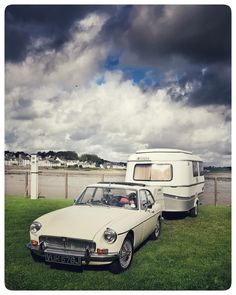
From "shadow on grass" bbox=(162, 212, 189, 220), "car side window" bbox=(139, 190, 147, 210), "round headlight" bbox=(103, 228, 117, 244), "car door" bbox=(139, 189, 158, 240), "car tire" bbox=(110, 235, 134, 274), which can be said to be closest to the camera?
"round headlight" bbox=(103, 228, 117, 244)

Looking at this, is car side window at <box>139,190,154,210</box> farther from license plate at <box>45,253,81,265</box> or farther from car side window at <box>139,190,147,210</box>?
license plate at <box>45,253,81,265</box>

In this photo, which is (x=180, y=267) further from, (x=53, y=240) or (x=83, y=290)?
(x=53, y=240)

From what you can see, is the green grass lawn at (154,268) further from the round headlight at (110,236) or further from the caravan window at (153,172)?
the caravan window at (153,172)

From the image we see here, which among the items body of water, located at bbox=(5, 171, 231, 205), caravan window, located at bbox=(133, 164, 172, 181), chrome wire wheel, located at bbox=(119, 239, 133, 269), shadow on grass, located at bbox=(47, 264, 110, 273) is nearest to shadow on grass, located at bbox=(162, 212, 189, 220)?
caravan window, located at bbox=(133, 164, 172, 181)

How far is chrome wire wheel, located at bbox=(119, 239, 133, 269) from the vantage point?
15.1 feet

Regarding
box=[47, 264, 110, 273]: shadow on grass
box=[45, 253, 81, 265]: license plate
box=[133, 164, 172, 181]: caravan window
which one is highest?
box=[133, 164, 172, 181]: caravan window

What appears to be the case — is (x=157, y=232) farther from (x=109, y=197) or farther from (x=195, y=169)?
(x=195, y=169)

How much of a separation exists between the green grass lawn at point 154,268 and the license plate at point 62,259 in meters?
0.22

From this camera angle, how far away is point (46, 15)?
6.19 metres

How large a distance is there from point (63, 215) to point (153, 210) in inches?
76.8

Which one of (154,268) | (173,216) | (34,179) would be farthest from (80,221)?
(34,179)

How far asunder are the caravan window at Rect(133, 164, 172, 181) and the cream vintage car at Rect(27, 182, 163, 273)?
2740mm

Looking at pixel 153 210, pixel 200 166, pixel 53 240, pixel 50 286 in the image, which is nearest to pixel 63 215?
pixel 53 240

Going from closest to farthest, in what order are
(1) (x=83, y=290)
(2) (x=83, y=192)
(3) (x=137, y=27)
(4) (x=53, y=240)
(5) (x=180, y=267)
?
1. (1) (x=83, y=290)
2. (4) (x=53, y=240)
3. (5) (x=180, y=267)
4. (2) (x=83, y=192)
5. (3) (x=137, y=27)
